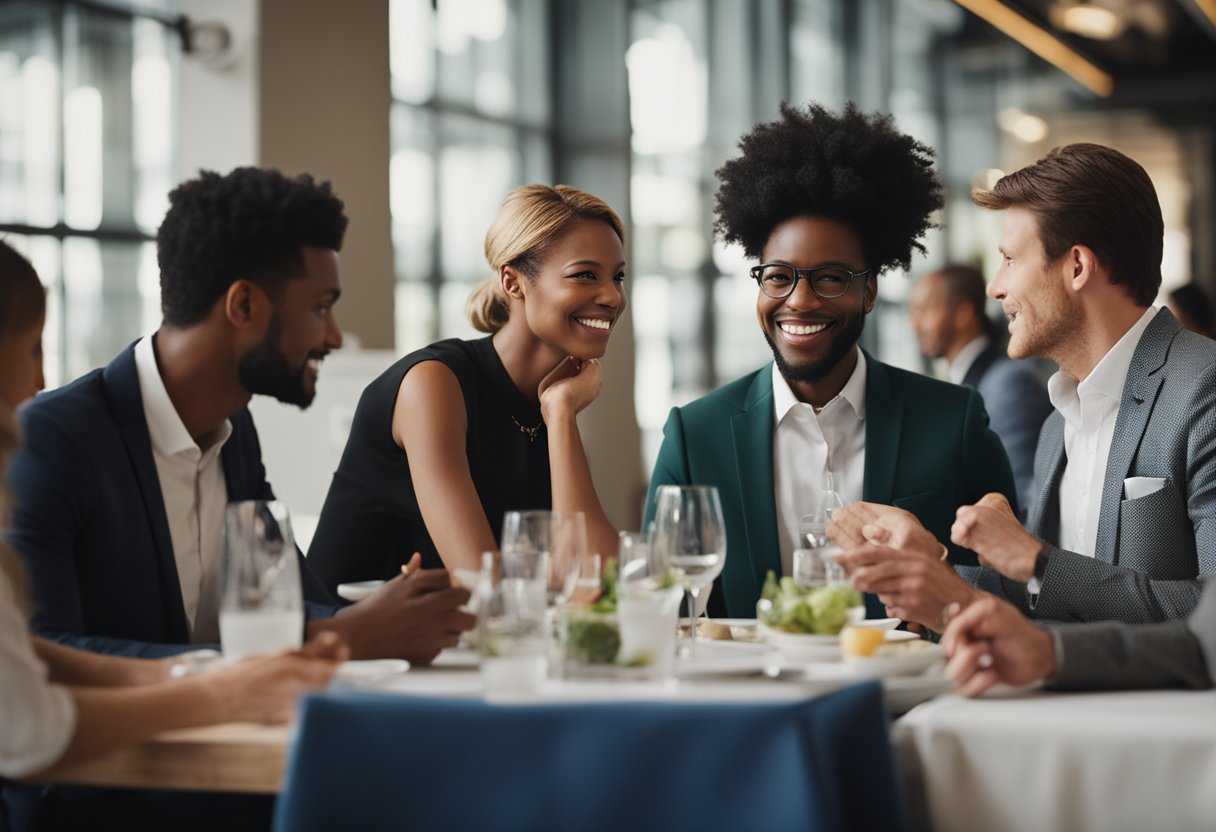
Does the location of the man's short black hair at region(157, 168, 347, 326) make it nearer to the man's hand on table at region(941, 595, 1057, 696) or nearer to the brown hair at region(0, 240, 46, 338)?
the brown hair at region(0, 240, 46, 338)

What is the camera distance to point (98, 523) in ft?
6.44

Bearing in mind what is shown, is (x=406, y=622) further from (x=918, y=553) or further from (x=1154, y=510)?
(x=1154, y=510)

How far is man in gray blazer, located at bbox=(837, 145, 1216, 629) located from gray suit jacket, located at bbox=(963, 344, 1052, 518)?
7.29ft

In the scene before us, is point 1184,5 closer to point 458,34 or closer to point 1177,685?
point 458,34

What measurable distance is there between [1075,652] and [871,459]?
1.12m

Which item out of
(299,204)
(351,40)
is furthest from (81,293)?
(299,204)

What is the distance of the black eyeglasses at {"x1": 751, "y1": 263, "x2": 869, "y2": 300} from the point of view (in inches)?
111

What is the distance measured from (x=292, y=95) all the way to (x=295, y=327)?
165 inches

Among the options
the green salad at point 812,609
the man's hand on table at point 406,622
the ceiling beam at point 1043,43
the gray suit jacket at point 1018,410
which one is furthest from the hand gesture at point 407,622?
the ceiling beam at point 1043,43

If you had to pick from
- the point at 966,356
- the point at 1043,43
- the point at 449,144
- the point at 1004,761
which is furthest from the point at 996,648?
the point at 1043,43

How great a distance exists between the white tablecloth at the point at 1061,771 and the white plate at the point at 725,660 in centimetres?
29

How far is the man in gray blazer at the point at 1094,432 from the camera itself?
7.10 feet

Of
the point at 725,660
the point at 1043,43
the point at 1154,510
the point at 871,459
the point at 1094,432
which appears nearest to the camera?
the point at 725,660

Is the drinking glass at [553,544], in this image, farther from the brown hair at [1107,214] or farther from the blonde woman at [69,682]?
the brown hair at [1107,214]
